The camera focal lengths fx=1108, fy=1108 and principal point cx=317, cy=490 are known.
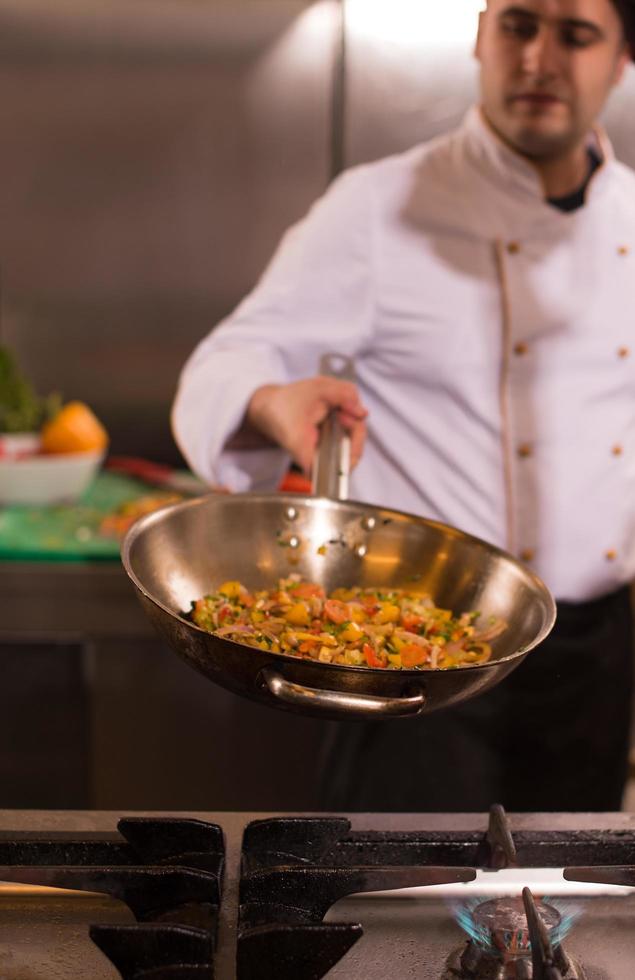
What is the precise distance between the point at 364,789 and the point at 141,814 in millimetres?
694

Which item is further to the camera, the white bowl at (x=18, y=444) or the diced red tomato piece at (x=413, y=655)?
the white bowl at (x=18, y=444)

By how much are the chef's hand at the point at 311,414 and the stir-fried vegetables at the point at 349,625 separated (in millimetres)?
139

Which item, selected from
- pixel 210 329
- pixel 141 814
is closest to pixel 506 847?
pixel 141 814

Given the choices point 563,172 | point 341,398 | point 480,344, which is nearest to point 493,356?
point 480,344

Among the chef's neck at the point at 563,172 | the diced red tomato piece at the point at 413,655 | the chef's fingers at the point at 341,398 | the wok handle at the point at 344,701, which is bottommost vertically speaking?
the diced red tomato piece at the point at 413,655

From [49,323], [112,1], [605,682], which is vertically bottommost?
[605,682]

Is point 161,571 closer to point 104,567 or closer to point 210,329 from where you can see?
point 104,567

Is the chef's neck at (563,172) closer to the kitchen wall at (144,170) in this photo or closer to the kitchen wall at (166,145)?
the kitchen wall at (166,145)

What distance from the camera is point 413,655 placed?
88cm

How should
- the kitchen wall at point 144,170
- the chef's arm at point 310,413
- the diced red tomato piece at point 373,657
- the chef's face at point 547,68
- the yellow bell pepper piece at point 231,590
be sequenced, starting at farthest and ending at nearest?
1. the kitchen wall at point 144,170
2. the chef's face at point 547,68
3. the chef's arm at point 310,413
4. the yellow bell pepper piece at point 231,590
5. the diced red tomato piece at point 373,657

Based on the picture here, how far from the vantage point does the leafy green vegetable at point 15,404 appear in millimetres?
1895

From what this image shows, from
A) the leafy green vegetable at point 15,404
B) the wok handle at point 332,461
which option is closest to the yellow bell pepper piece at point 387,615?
the wok handle at point 332,461

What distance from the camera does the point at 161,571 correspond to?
0.96m

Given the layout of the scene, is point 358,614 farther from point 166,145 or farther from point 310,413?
point 166,145
